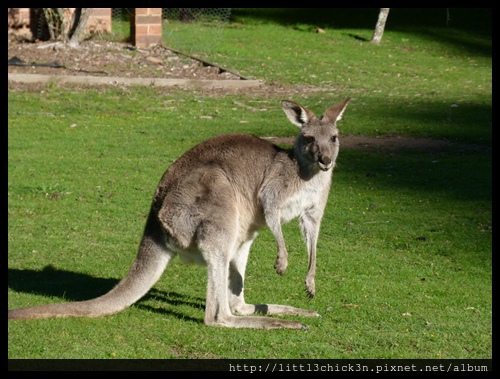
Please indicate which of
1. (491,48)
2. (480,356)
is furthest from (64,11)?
(480,356)

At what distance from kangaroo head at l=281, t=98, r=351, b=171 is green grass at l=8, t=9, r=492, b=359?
3.17 feet

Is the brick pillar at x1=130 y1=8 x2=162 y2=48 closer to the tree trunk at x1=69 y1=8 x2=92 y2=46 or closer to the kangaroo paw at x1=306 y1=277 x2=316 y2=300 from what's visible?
the tree trunk at x1=69 y1=8 x2=92 y2=46

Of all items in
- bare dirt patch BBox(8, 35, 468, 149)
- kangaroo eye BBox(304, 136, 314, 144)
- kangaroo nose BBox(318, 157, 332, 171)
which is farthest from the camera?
bare dirt patch BBox(8, 35, 468, 149)

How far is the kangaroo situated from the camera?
16.5 feet

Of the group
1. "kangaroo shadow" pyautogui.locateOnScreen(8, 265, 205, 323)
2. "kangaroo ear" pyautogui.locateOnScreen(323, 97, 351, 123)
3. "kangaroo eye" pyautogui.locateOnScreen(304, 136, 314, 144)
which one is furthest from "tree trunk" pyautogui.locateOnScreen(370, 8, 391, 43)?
"kangaroo eye" pyautogui.locateOnScreen(304, 136, 314, 144)

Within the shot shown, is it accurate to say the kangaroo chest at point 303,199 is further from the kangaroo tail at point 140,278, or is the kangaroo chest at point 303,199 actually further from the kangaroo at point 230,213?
the kangaroo tail at point 140,278

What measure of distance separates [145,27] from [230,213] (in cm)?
1168

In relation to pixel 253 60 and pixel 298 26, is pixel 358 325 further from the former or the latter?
pixel 298 26

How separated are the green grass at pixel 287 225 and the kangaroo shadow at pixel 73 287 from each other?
0.02 metres

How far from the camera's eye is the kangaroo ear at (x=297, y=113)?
5.36m

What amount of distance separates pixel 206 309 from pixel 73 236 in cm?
250

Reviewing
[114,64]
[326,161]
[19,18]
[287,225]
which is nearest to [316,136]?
[326,161]

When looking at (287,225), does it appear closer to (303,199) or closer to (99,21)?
(303,199)

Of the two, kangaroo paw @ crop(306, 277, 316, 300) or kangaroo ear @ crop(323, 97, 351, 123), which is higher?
kangaroo ear @ crop(323, 97, 351, 123)
